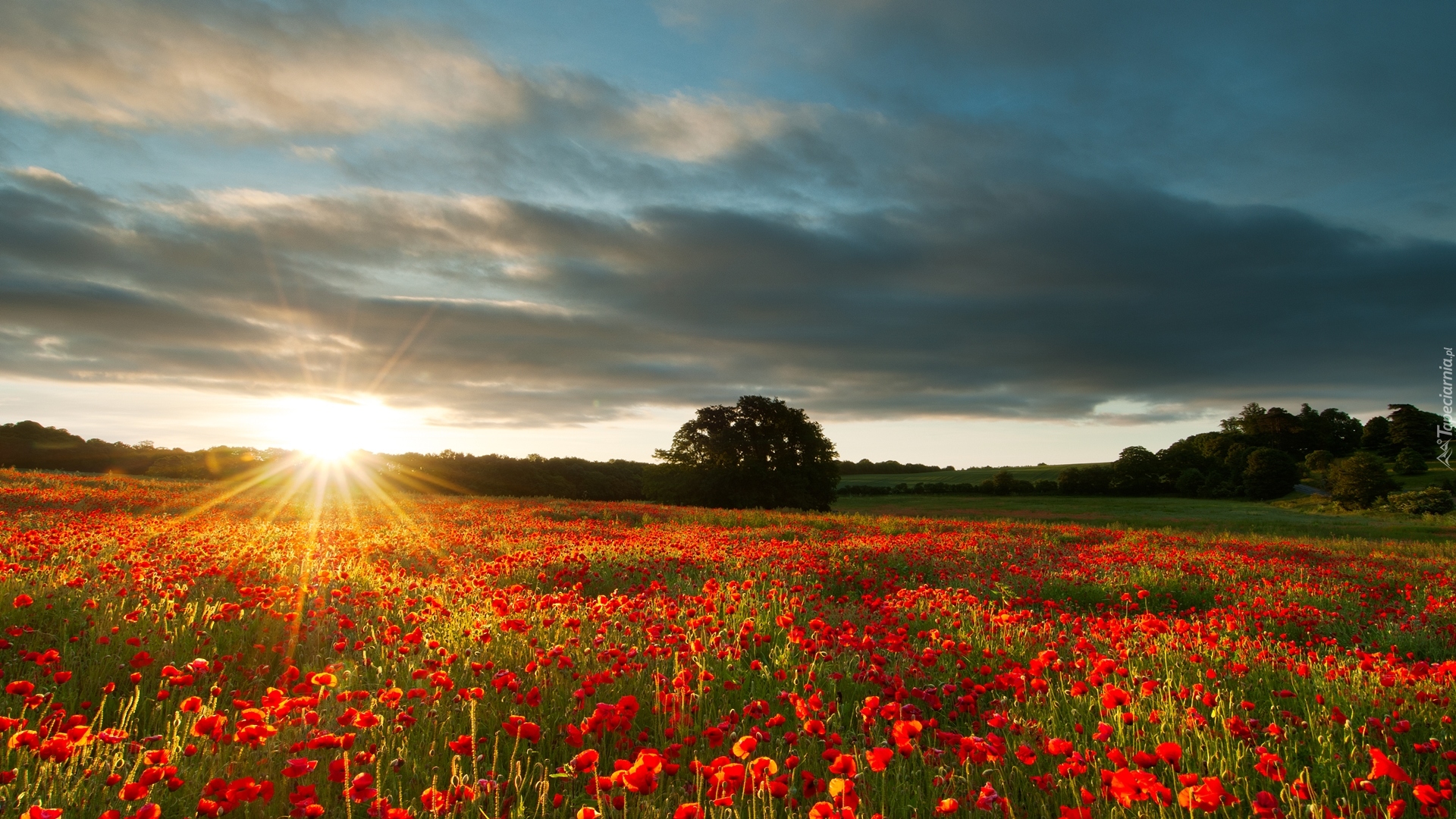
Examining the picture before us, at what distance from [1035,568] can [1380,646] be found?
15.8 ft

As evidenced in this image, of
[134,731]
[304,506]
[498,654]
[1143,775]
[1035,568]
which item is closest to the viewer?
[1143,775]

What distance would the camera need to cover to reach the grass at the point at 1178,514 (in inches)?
1211

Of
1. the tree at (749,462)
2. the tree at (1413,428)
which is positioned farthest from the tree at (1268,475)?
the tree at (749,462)

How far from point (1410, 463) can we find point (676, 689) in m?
97.9

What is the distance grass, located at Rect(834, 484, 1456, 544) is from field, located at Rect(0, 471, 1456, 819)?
20.7m

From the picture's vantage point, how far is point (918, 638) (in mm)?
7133

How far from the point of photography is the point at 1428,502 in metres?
47.5

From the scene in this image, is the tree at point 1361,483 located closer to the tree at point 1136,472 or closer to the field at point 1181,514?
the field at point 1181,514

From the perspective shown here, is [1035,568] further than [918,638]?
Yes

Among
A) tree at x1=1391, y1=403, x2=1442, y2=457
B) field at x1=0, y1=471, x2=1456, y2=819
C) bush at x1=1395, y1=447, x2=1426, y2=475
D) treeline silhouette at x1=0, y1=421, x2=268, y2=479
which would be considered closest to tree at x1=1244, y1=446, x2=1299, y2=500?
bush at x1=1395, y1=447, x2=1426, y2=475

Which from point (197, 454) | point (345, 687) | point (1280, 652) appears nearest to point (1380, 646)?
point (1280, 652)

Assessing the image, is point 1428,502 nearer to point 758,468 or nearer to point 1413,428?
point 758,468

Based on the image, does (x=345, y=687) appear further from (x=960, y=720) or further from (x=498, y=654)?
(x=960, y=720)

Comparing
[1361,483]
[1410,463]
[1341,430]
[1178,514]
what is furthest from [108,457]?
[1341,430]
